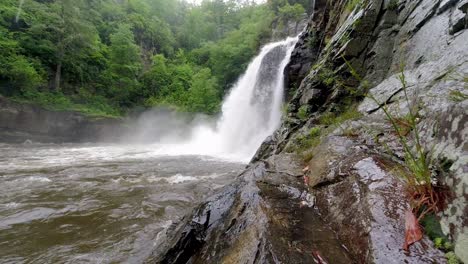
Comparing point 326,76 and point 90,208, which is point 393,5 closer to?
point 326,76

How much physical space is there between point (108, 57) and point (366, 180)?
22.3 meters

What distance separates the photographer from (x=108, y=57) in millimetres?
19922

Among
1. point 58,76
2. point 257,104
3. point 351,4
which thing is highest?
point 58,76

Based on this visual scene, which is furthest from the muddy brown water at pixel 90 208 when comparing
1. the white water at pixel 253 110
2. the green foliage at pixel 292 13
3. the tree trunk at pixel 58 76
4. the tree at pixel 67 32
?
the green foliage at pixel 292 13

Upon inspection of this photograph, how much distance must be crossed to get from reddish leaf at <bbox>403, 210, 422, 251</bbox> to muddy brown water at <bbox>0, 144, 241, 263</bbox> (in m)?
2.66

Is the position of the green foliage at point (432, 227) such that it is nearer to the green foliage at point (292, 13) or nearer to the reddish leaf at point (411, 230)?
the reddish leaf at point (411, 230)

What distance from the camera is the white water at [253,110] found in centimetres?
1212

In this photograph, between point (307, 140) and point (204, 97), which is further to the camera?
point (204, 97)

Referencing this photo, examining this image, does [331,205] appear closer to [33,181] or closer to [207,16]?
[33,181]

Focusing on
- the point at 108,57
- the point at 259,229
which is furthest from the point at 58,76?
the point at 259,229

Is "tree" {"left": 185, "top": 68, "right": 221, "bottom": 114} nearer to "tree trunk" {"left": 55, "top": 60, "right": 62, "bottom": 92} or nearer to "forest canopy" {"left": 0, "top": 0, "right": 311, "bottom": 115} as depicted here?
"forest canopy" {"left": 0, "top": 0, "right": 311, "bottom": 115}

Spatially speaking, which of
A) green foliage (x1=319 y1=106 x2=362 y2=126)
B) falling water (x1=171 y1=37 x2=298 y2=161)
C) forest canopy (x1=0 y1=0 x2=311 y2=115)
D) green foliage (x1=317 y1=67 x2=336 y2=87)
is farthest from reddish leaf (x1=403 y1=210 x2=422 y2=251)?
forest canopy (x1=0 y1=0 x2=311 y2=115)

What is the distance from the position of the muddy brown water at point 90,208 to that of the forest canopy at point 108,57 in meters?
9.39

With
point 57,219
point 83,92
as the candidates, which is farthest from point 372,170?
point 83,92
